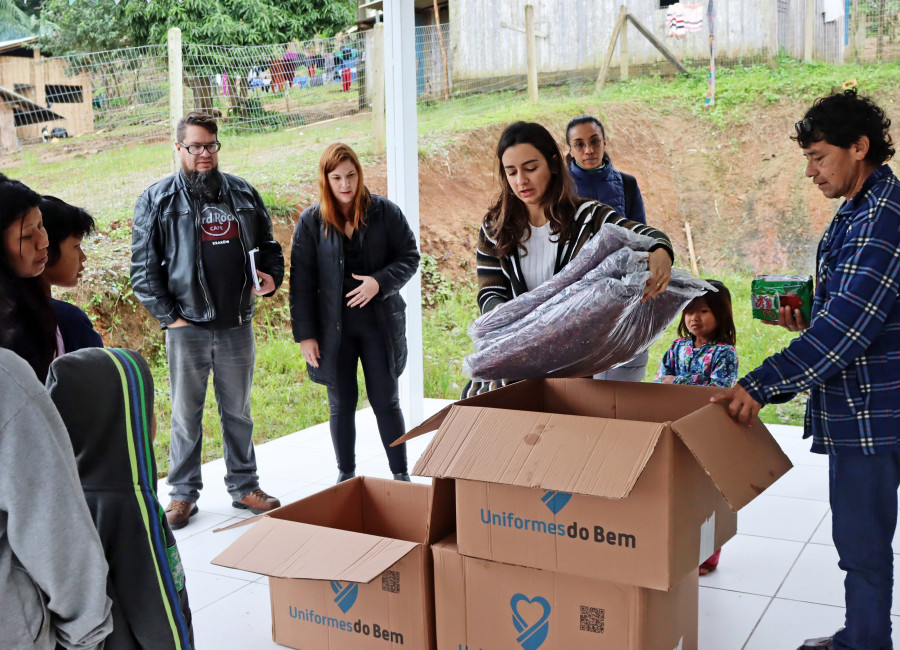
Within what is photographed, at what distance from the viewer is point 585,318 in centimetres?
184

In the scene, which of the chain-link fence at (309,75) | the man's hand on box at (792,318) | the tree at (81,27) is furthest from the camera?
the tree at (81,27)

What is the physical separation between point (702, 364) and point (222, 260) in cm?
184

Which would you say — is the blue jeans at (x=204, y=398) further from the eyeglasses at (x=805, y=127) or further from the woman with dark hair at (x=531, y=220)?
the eyeglasses at (x=805, y=127)

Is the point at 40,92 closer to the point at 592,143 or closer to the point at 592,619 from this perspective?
the point at 592,143

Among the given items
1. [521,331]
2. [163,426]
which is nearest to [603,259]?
[521,331]

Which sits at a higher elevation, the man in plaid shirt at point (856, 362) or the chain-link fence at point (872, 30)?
the chain-link fence at point (872, 30)

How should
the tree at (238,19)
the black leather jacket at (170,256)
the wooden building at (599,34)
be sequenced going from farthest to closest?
the wooden building at (599,34) < the tree at (238,19) < the black leather jacket at (170,256)

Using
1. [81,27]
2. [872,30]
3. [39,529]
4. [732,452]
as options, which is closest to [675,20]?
[872,30]

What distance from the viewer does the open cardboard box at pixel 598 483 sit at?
161 centimetres

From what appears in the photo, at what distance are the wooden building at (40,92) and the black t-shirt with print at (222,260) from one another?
2.51 metres

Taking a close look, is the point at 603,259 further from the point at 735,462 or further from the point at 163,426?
the point at 163,426

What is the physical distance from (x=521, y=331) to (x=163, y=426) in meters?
4.18

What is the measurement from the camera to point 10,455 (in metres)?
1.11

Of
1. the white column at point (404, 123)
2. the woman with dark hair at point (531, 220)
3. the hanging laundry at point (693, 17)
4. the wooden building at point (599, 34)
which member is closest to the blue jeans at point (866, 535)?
the woman with dark hair at point (531, 220)
